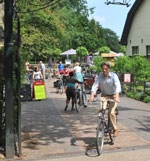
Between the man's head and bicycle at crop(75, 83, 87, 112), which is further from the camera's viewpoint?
bicycle at crop(75, 83, 87, 112)

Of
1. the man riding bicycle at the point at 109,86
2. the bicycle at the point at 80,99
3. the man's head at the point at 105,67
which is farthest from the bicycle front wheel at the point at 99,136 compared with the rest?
the bicycle at the point at 80,99

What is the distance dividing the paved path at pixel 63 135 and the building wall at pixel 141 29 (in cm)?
1418

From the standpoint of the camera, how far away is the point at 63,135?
9.96m

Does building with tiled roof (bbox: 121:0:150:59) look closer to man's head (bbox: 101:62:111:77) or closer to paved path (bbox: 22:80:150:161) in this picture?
paved path (bbox: 22:80:150:161)

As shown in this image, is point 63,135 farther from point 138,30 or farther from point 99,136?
point 138,30

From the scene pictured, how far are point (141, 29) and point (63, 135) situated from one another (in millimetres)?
19654

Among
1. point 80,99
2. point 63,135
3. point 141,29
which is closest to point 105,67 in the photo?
point 63,135

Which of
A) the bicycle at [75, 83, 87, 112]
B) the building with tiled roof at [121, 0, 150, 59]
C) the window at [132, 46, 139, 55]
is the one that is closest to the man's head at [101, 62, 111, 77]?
the bicycle at [75, 83, 87, 112]

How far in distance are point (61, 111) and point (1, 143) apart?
6.26m

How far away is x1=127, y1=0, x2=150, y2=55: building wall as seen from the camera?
90.0 ft

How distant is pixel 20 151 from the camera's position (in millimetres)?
7988

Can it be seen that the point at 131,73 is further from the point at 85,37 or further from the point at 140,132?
the point at 85,37

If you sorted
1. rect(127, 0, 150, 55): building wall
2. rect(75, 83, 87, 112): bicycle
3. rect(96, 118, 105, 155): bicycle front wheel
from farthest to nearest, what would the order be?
rect(127, 0, 150, 55): building wall, rect(75, 83, 87, 112): bicycle, rect(96, 118, 105, 155): bicycle front wheel

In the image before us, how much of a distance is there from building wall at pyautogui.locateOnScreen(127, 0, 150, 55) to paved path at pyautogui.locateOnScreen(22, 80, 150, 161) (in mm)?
14181
